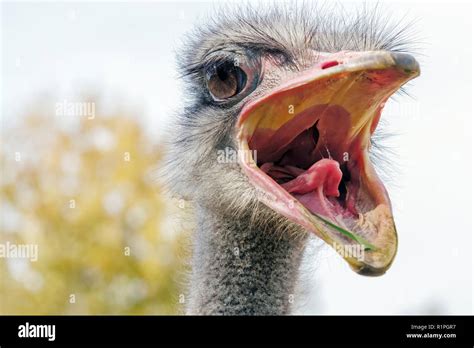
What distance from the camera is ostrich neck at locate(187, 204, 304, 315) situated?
271 centimetres

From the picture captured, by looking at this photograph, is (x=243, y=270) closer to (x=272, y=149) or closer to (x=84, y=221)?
(x=272, y=149)

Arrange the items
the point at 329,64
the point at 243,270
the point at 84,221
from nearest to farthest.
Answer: the point at 329,64, the point at 243,270, the point at 84,221

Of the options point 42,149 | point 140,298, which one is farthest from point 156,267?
point 42,149

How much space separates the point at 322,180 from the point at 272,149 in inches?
9.7

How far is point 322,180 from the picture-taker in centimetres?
262

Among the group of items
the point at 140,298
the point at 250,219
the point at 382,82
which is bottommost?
the point at 140,298

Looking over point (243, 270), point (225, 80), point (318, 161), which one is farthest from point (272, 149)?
point (243, 270)

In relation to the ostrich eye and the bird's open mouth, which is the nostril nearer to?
the bird's open mouth
